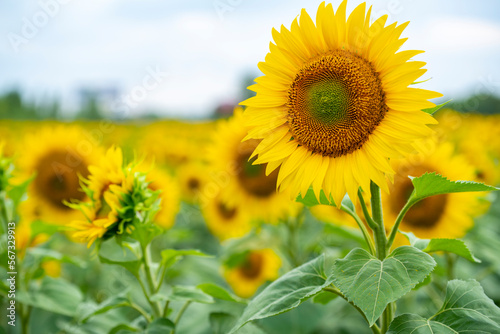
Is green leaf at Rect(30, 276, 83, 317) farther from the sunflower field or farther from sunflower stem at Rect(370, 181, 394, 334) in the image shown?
sunflower stem at Rect(370, 181, 394, 334)

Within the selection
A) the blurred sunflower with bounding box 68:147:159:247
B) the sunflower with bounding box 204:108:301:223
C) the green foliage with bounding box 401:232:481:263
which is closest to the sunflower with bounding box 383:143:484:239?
the sunflower with bounding box 204:108:301:223

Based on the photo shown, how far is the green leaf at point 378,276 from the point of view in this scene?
3.75ft

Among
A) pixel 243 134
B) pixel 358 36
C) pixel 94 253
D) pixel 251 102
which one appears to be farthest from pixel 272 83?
pixel 243 134

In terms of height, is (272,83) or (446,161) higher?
(272,83)

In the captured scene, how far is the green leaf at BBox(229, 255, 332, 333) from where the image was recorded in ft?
4.32

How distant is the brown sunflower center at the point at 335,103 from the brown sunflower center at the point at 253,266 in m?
2.40

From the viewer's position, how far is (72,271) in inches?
139

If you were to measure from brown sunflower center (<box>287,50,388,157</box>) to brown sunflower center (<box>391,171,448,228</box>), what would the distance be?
1438mm

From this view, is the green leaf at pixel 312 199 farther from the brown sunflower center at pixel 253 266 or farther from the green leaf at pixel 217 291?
the brown sunflower center at pixel 253 266

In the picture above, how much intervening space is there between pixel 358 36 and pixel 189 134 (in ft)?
22.9

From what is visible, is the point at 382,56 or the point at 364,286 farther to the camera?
the point at 382,56

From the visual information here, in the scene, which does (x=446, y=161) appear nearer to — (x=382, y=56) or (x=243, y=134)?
(x=243, y=134)

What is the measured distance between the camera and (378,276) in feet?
3.97

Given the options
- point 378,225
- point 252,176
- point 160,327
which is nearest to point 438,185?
point 378,225
